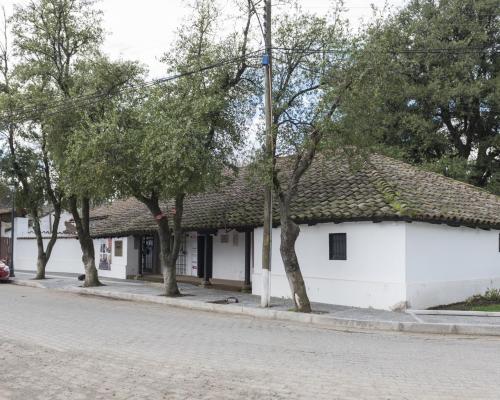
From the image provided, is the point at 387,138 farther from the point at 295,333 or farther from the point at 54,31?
the point at 295,333

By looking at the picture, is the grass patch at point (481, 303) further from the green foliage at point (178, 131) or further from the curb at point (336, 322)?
the green foliage at point (178, 131)

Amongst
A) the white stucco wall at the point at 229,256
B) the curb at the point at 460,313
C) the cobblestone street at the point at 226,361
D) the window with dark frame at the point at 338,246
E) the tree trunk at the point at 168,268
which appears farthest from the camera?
the white stucco wall at the point at 229,256

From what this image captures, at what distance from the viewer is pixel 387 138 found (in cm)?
2966

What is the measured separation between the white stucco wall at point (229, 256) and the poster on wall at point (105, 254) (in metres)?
8.29

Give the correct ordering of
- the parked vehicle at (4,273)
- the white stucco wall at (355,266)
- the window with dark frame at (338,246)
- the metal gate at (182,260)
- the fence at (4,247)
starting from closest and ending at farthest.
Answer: the white stucco wall at (355,266)
the window with dark frame at (338,246)
the metal gate at (182,260)
the parked vehicle at (4,273)
the fence at (4,247)

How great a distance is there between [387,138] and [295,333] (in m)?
20.4

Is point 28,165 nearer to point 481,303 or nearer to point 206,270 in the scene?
point 206,270

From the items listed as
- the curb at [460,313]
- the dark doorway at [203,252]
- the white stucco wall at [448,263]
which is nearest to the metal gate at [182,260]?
the dark doorway at [203,252]

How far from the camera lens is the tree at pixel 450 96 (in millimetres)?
26500

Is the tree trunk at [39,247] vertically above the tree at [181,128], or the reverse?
the tree at [181,128]

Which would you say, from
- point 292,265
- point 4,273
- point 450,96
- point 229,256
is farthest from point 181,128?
point 450,96

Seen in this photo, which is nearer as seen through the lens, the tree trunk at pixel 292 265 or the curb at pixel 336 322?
the curb at pixel 336 322

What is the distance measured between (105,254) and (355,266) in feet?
53.9

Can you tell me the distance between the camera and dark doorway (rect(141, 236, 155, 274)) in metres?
26.2
